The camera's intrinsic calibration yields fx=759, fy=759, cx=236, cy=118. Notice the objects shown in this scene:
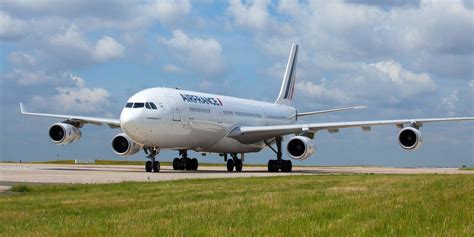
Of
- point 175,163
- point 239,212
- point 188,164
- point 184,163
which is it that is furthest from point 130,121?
point 239,212

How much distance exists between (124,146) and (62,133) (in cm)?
345

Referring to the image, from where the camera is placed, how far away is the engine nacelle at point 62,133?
1593 inches

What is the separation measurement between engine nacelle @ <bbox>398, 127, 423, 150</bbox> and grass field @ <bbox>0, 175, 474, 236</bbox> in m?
20.2

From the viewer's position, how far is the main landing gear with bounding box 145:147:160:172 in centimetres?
3576

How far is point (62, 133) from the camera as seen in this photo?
40594 millimetres

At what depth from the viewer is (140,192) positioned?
18.1m

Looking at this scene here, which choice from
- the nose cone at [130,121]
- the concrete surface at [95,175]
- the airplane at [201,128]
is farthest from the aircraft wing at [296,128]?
the nose cone at [130,121]

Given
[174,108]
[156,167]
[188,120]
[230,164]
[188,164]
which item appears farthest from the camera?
[230,164]

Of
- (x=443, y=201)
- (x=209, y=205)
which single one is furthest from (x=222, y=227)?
(x=443, y=201)

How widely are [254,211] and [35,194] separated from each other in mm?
7461

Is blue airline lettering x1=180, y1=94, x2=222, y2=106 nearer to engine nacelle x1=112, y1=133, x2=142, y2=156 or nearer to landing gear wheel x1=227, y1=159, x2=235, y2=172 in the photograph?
engine nacelle x1=112, y1=133, x2=142, y2=156

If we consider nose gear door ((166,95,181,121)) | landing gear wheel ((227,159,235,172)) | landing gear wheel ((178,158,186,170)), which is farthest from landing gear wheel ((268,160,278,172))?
nose gear door ((166,95,181,121))

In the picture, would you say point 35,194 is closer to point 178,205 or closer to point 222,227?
point 178,205

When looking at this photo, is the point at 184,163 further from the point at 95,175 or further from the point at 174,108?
the point at 95,175
